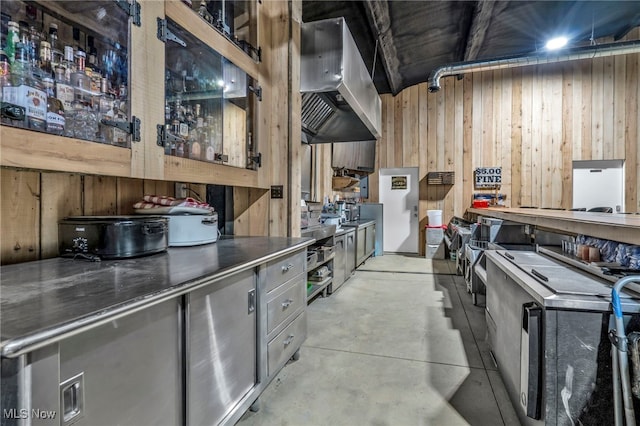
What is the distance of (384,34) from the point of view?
439 cm

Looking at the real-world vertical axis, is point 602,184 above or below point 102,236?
above

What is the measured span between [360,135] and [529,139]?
4.50 meters

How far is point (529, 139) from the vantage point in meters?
6.66

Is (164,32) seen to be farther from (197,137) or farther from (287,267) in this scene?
(287,267)

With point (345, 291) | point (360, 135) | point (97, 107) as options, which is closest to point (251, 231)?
point (97, 107)

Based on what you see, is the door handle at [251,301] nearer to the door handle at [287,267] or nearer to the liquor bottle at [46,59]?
the door handle at [287,267]

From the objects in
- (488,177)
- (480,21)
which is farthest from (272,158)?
(488,177)

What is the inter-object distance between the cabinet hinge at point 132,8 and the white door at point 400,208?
6579 millimetres

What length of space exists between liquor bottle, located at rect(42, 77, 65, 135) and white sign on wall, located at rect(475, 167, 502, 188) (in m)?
7.20

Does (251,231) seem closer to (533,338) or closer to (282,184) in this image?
(282,184)

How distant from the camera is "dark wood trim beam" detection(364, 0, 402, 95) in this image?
3771 millimetres

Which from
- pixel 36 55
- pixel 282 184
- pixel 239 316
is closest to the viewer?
pixel 36 55

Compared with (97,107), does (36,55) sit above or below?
above

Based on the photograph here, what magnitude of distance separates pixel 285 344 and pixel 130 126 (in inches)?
58.9
